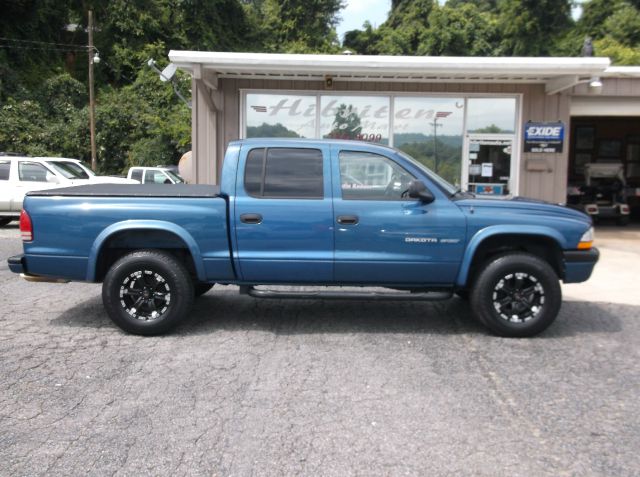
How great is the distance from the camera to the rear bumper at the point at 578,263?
577 centimetres

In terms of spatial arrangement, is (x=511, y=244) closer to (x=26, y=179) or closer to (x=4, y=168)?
(x=26, y=179)

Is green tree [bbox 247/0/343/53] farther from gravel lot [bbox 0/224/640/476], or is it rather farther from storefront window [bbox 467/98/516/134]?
gravel lot [bbox 0/224/640/476]

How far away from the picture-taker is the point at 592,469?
11.3ft

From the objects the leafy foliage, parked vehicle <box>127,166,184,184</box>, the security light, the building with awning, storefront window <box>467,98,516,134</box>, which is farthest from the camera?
the leafy foliage

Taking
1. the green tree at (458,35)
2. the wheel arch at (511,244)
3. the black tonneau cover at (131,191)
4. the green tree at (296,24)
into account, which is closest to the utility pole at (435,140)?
the wheel arch at (511,244)

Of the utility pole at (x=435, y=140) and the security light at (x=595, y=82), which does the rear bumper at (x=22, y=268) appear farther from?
the security light at (x=595, y=82)

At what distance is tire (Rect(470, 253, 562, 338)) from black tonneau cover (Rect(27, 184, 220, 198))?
2733 millimetres

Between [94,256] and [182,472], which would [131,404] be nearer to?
[182,472]

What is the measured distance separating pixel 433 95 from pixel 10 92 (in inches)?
1108

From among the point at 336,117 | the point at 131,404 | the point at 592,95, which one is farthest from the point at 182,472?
the point at 592,95

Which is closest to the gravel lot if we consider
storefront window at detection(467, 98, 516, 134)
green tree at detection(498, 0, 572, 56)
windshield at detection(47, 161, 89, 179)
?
storefront window at detection(467, 98, 516, 134)

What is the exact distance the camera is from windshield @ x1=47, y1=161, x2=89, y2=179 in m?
14.9

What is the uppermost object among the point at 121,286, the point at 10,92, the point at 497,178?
the point at 10,92

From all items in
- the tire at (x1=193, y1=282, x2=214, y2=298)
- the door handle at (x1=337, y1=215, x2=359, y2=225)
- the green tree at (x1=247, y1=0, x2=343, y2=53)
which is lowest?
the tire at (x1=193, y1=282, x2=214, y2=298)
